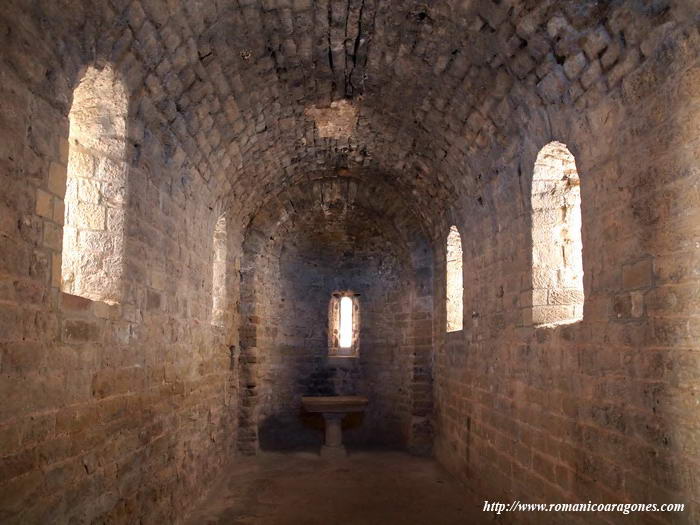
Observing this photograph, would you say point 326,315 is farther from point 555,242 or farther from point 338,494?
point 555,242

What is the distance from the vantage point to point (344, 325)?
39.2 ft

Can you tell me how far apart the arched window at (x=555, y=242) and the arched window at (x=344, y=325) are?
6.67m

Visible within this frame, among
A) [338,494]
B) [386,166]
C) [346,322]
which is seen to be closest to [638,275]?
[338,494]

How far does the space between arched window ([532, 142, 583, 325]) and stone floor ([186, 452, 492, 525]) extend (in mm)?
2372

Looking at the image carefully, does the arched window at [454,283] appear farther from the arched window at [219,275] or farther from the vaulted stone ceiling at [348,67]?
the arched window at [219,275]

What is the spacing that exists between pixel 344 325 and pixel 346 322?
72 millimetres

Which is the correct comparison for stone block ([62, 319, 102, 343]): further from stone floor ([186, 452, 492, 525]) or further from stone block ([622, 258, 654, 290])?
stone block ([622, 258, 654, 290])

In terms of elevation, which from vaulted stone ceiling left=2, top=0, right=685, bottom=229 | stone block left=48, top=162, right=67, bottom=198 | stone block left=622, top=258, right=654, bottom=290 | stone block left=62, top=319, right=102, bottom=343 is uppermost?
vaulted stone ceiling left=2, top=0, right=685, bottom=229

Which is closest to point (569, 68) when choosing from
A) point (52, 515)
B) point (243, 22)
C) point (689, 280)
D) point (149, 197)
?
point (689, 280)

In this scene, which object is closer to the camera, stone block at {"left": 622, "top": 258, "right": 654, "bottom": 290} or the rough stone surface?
the rough stone surface

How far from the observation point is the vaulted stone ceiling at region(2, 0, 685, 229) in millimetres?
3718

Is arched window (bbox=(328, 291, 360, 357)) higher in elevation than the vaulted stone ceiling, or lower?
lower

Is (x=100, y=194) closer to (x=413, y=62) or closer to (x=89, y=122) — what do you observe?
(x=89, y=122)

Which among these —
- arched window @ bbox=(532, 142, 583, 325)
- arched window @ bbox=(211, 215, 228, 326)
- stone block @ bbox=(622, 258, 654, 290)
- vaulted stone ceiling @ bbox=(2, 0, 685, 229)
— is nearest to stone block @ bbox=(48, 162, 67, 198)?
vaulted stone ceiling @ bbox=(2, 0, 685, 229)
